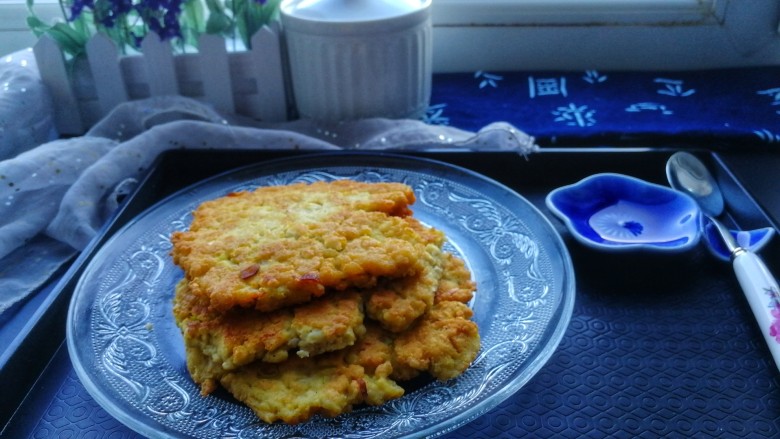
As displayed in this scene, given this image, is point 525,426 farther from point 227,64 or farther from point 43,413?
point 227,64

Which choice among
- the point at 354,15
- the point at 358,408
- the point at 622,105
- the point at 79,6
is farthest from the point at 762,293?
the point at 79,6

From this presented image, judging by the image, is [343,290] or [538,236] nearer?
[343,290]

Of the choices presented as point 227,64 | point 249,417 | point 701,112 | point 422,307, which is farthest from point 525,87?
point 249,417

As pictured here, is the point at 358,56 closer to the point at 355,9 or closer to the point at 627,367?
the point at 355,9

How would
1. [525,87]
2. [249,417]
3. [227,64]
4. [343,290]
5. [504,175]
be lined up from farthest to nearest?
[525,87] → [227,64] → [504,175] → [343,290] → [249,417]

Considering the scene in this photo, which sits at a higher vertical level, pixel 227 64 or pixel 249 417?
pixel 227 64

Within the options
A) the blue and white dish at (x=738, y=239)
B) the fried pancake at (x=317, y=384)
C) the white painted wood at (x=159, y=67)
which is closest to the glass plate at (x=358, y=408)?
the fried pancake at (x=317, y=384)

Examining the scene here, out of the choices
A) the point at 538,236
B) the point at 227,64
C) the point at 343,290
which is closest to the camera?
the point at 343,290

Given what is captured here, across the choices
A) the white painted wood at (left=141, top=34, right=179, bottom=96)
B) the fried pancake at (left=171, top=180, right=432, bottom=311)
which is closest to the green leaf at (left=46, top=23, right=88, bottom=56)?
the white painted wood at (left=141, top=34, right=179, bottom=96)
